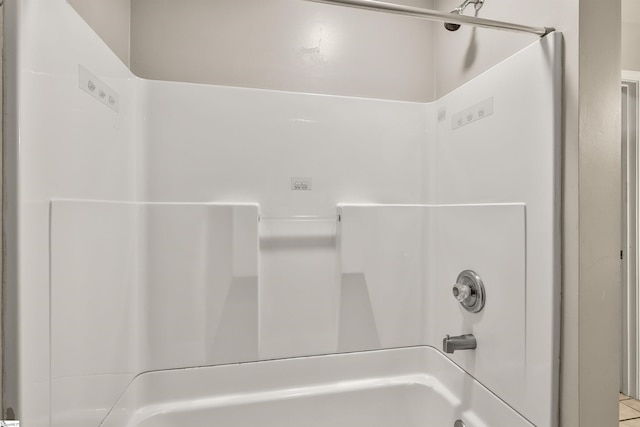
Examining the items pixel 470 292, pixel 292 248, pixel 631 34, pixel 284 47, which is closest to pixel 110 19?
pixel 284 47

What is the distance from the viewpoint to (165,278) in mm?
1220

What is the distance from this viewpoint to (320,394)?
131 centimetres

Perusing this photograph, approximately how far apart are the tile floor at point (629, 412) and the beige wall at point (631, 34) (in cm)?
197

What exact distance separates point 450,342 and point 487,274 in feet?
0.85

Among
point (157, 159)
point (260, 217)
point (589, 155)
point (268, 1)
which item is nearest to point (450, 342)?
point (589, 155)

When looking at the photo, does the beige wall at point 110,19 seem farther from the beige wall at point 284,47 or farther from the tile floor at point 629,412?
the tile floor at point 629,412

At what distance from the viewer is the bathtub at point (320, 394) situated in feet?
3.88

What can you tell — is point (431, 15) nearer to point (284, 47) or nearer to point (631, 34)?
point (284, 47)

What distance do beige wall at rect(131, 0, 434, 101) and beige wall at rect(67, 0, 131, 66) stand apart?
0.13 ft

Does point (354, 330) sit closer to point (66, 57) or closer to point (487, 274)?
point (487, 274)

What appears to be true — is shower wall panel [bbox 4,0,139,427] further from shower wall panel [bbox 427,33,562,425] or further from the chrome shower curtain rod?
shower wall panel [bbox 427,33,562,425]

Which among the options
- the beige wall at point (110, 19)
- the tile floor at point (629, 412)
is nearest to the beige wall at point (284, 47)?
the beige wall at point (110, 19)

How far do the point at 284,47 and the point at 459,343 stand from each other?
4.37 ft

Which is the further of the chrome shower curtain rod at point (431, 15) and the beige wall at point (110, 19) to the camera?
the beige wall at point (110, 19)
